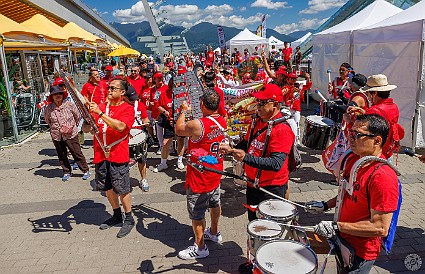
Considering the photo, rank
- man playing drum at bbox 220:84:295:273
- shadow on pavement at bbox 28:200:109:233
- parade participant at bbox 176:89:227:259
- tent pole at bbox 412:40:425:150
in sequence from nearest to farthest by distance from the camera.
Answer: man playing drum at bbox 220:84:295:273, parade participant at bbox 176:89:227:259, shadow on pavement at bbox 28:200:109:233, tent pole at bbox 412:40:425:150

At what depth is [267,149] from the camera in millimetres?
3256

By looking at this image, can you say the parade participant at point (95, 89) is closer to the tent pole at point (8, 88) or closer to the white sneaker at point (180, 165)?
the white sneaker at point (180, 165)

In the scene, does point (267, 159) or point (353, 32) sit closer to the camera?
point (267, 159)

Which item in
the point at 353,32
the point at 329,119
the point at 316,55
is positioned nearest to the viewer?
the point at 329,119

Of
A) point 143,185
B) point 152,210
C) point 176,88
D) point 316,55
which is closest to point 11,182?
point 143,185

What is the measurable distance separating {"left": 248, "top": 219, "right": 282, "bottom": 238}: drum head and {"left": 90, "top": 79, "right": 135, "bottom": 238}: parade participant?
7.06ft

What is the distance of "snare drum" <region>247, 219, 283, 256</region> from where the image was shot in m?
2.74

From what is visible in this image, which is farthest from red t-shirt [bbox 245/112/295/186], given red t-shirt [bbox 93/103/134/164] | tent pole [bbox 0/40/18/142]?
tent pole [bbox 0/40/18/142]

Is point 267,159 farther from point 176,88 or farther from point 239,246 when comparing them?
point 176,88

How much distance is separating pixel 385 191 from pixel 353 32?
9.39 m

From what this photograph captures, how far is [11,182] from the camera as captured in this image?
274 inches

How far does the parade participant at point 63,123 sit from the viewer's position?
254 inches

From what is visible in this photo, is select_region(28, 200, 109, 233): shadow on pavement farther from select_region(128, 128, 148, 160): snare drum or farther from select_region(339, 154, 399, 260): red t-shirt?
select_region(339, 154, 399, 260): red t-shirt

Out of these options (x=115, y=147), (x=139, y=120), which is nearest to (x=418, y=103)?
(x=139, y=120)
